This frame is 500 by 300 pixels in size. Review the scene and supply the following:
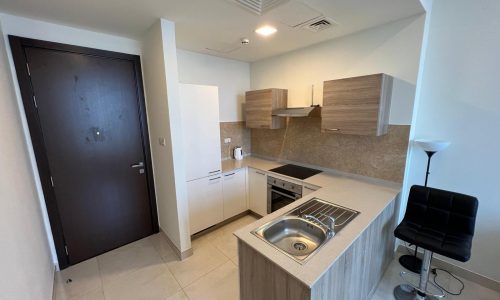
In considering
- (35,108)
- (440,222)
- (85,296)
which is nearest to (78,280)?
(85,296)

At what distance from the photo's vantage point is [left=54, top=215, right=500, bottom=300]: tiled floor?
74.8 inches

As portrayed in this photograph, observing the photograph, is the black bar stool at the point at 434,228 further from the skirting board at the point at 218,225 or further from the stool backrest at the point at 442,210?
the skirting board at the point at 218,225

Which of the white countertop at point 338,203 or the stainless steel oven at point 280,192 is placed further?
the stainless steel oven at point 280,192

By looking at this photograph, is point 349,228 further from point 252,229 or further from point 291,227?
point 252,229

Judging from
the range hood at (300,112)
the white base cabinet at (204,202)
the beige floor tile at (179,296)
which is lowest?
the beige floor tile at (179,296)

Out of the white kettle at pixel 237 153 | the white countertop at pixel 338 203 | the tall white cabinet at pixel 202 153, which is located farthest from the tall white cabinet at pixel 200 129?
the white kettle at pixel 237 153

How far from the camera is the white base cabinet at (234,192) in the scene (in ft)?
9.58

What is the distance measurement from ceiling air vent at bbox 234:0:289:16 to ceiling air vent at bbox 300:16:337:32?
501 millimetres

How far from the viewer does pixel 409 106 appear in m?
2.03

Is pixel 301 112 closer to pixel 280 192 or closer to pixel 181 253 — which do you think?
pixel 280 192

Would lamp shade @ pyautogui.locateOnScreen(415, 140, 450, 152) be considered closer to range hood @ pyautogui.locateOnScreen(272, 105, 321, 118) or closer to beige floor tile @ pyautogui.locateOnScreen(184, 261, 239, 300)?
range hood @ pyautogui.locateOnScreen(272, 105, 321, 118)

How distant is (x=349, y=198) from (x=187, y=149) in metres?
1.84

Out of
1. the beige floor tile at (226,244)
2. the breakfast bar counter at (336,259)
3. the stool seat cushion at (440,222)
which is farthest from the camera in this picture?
the beige floor tile at (226,244)

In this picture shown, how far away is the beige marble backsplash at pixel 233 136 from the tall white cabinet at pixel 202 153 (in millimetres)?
679
